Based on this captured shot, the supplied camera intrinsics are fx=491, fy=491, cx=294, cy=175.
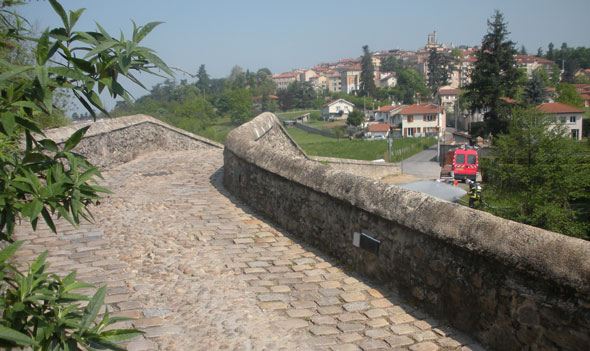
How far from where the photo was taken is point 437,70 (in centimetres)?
12312

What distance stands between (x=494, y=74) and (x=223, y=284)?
45.6 metres

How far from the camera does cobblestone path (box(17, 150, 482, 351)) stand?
389 centimetres

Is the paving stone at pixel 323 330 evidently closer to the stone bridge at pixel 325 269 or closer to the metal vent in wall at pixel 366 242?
the stone bridge at pixel 325 269

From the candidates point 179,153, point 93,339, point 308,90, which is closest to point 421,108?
point 308,90

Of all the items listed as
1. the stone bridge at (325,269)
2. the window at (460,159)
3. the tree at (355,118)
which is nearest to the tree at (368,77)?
the tree at (355,118)

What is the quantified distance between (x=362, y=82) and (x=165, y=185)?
395 feet

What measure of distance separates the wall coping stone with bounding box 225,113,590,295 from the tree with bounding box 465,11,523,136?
139 feet

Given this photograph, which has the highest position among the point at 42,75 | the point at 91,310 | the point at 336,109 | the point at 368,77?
the point at 368,77

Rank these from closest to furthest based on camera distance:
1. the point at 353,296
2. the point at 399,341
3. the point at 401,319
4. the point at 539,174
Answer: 1. the point at 399,341
2. the point at 401,319
3. the point at 353,296
4. the point at 539,174

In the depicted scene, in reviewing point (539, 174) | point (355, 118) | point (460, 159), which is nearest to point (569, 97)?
point (355, 118)

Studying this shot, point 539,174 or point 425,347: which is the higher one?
point 425,347

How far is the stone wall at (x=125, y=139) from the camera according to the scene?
11.6 metres

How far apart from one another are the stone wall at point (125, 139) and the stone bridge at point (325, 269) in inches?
156

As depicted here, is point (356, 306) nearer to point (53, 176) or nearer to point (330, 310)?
point (330, 310)
